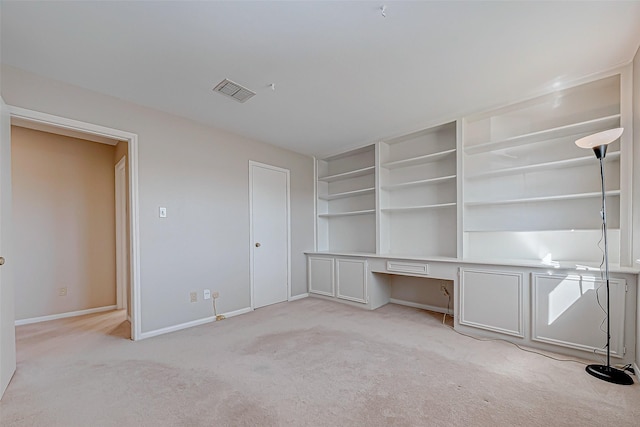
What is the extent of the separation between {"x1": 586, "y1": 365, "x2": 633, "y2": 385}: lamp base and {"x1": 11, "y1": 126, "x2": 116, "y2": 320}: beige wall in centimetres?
547

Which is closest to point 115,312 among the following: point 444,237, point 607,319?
point 444,237

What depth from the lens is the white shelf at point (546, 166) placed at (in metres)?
2.55

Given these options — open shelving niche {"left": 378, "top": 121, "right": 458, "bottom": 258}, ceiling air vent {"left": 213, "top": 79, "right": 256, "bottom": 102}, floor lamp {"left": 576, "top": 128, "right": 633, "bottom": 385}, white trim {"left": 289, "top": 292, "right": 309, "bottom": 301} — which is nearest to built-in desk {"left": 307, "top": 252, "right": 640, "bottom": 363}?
floor lamp {"left": 576, "top": 128, "right": 633, "bottom": 385}

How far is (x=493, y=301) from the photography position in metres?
2.84

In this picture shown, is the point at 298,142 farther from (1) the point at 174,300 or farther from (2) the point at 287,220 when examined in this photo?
(1) the point at 174,300

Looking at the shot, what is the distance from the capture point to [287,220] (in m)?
4.56

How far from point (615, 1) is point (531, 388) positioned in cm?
252

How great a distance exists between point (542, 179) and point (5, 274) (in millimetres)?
4792

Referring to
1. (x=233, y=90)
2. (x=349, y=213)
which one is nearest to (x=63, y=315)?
(x=233, y=90)

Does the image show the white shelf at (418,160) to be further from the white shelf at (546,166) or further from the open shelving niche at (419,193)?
the white shelf at (546,166)

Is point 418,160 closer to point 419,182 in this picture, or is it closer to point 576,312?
point 419,182

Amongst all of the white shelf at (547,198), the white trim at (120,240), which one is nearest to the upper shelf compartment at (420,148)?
the white shelf at (547,198)

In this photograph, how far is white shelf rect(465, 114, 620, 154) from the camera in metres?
2.54

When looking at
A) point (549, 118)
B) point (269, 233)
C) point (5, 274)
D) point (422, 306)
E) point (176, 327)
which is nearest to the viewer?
point (5, 274)
